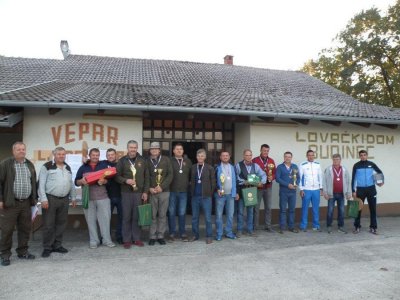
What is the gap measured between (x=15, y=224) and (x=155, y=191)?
2.20m

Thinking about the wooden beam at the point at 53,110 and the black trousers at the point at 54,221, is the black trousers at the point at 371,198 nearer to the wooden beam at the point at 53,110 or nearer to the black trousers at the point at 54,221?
the black trousers at the point at 54,221

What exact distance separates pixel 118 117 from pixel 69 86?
6.76 feet

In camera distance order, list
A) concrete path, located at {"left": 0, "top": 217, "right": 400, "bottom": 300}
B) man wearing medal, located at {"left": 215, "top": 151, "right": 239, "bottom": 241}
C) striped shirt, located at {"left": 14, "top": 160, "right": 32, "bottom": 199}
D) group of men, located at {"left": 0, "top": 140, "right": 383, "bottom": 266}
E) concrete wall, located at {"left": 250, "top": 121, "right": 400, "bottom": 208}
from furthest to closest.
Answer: concrete wall, located at {"left": 250, "top": 121, "right": 400, "bottom": 208} → man wearing medal, located at {"left": 215, "top": 151, "right": 239, "bottom": 241} → group of men, located at {"left": 0, "top": 140, "right": 383, "bottom": 266} → striped shirt, located at {"left": 14, "top": 160, "right": 32, "bottom": 199} → concrete path, located at {"left": 0, "top": 217, "right": 400, "bottom": 300}

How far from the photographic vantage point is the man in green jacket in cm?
488

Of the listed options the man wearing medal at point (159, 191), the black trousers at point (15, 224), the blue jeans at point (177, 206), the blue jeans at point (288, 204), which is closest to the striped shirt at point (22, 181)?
the black trousers at point (15, 224)

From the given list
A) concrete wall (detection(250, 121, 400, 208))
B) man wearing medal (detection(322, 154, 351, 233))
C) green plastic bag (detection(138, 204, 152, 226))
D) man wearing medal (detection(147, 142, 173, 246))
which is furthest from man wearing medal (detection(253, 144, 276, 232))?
green plastic bag (detection(138, 204, 152, 226))

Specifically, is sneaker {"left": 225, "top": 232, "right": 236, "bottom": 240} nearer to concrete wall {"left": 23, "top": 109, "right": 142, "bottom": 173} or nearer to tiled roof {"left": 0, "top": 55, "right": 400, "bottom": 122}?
tiled roof {"left": 0, "top": 55, "right": 400, "bottom": 122}

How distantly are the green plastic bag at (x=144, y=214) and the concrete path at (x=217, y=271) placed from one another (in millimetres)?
447

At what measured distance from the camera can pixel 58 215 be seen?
5.52 m

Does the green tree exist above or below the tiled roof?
above

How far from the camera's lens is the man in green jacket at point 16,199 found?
488 cm

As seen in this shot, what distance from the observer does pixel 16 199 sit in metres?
4.98

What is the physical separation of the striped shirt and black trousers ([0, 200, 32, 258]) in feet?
0.40

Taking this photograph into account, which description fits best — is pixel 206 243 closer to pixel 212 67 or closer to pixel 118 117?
pixel 118 117
